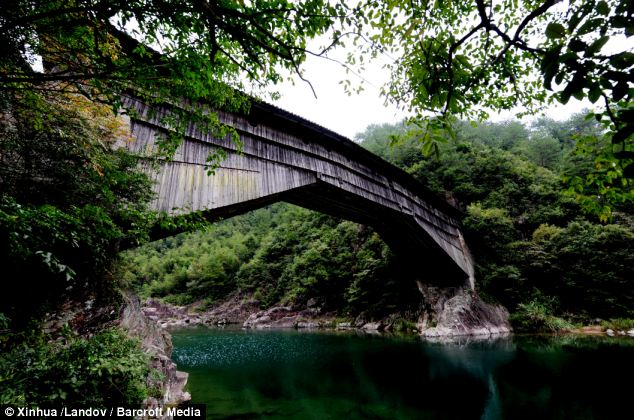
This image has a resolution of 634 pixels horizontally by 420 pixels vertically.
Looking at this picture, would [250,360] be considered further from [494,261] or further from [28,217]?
[494,261]

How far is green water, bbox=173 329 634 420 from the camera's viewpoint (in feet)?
18.1

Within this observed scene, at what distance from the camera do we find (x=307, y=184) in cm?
949

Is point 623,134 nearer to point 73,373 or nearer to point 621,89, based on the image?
point 621,89

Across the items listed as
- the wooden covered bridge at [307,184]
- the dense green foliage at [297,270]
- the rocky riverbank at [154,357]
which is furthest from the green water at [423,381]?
the wooden covered bridge at [307,184]

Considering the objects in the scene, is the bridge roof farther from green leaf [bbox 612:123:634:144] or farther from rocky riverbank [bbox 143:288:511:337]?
Answer: green leaf [bbox 612:123:634:144]

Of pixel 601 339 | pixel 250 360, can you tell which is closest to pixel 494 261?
pixel 601 339

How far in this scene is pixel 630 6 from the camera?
3.41ft

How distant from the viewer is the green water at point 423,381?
18.1 ft

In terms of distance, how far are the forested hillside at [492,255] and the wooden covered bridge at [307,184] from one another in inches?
75.6

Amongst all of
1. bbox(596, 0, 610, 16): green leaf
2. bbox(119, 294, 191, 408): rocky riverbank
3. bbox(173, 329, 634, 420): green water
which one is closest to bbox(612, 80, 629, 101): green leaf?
bbox(596, 0, 610, 16): green leaf

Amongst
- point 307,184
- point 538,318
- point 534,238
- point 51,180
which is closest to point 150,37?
point 51,180

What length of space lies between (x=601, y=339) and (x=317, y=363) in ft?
37.7

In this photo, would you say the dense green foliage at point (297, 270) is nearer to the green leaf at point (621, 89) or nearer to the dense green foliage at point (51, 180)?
the dense green foliage at point (51, 180)

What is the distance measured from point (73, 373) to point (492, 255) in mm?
19916
